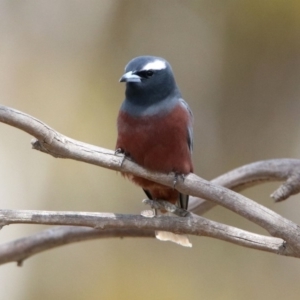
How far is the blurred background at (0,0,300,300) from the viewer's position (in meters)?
4.88

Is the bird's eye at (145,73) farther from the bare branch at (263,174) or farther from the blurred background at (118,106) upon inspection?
the blurred background at (118,106)

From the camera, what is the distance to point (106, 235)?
3.08 meters

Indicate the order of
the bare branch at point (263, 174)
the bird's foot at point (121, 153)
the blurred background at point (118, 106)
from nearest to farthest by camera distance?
the bird's foot at point (121, 153) < the bare branch at point (263, 174) < the blurred background at point (118, 106)

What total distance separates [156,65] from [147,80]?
3.7 inches

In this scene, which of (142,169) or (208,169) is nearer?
(142,169)

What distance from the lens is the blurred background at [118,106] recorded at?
4.88 m

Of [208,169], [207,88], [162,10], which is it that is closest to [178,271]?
[208,169]

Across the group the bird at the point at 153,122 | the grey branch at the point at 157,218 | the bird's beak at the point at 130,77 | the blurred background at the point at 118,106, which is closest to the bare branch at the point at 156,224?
the grey branch at the point at 157,218

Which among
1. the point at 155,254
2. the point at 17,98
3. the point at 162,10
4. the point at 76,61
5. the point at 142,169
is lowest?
the point at 155,254

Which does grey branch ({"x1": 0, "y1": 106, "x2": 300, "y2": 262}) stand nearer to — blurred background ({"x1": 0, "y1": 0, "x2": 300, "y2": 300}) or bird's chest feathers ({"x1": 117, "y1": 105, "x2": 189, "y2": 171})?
bird's chest feathers ({"x1": 117, "y1": 105, "x2": 189, "y2": 171})

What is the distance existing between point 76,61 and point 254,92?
1.72 meters

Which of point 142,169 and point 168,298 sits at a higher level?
point 142,169

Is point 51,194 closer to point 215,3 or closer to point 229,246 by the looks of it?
point 229,246

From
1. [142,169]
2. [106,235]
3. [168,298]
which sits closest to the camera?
[142,169]
